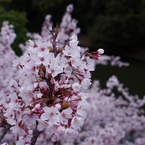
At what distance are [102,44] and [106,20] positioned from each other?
2083 millimetres

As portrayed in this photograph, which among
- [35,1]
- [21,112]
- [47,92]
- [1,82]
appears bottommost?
[21,112]

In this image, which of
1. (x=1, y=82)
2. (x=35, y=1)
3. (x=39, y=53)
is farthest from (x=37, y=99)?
(x=35, y=1)

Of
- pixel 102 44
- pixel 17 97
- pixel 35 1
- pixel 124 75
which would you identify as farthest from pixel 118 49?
pixel 17 97

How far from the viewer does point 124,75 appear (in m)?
18.8

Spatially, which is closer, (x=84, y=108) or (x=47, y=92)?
(x=84, y=108)

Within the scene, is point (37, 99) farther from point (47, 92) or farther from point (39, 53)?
point (39, 53)

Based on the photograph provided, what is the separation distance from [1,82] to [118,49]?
2090 cm

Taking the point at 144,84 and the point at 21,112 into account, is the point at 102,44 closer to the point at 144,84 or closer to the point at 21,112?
the point at 144,84

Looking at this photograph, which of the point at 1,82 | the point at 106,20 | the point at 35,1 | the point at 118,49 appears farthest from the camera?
the point at 35,1

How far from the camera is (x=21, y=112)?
1.63 meters

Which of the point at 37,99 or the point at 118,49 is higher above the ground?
the point at 118,49

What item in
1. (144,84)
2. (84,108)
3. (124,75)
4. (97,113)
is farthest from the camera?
(124,75)

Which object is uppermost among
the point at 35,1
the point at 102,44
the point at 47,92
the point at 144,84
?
the point at 35,1

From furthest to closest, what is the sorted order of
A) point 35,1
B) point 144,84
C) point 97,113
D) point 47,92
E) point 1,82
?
point 35,1, point 144,84, point 97,113, point 1,82, point 47,92
